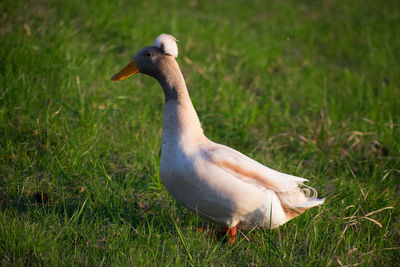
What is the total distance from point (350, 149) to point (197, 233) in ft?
7.03

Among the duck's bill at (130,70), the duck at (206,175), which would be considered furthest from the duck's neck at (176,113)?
the duck's bill at (130,70)

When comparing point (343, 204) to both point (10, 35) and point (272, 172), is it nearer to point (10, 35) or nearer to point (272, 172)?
point (272, 172)

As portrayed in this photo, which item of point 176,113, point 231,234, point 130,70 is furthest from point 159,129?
point 231,234

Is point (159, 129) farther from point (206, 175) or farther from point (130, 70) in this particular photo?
point (206, 175)

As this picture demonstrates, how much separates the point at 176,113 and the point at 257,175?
2.25 feet

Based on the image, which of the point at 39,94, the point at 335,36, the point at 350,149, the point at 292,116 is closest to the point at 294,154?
the point at 350,149

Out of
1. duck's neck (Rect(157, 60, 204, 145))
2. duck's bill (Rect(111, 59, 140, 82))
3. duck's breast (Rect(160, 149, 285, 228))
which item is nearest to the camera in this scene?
duck's breast (Rect(160, 149, 285, 228))

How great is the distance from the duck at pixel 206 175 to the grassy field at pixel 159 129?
192mm

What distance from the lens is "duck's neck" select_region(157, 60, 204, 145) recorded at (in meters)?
2.72

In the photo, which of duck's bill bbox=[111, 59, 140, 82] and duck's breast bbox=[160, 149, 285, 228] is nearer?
duck's breast bbox=[160, 149, 285, 228]

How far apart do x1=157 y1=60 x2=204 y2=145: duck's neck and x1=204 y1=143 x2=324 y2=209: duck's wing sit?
178 millimetres

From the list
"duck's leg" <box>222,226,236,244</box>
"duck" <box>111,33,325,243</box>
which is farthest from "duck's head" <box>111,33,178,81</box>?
"duck's leg" <box>222,226,236,244</box>

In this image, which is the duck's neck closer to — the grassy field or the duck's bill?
the duck's bill

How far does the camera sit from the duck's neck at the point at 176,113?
272 cm
